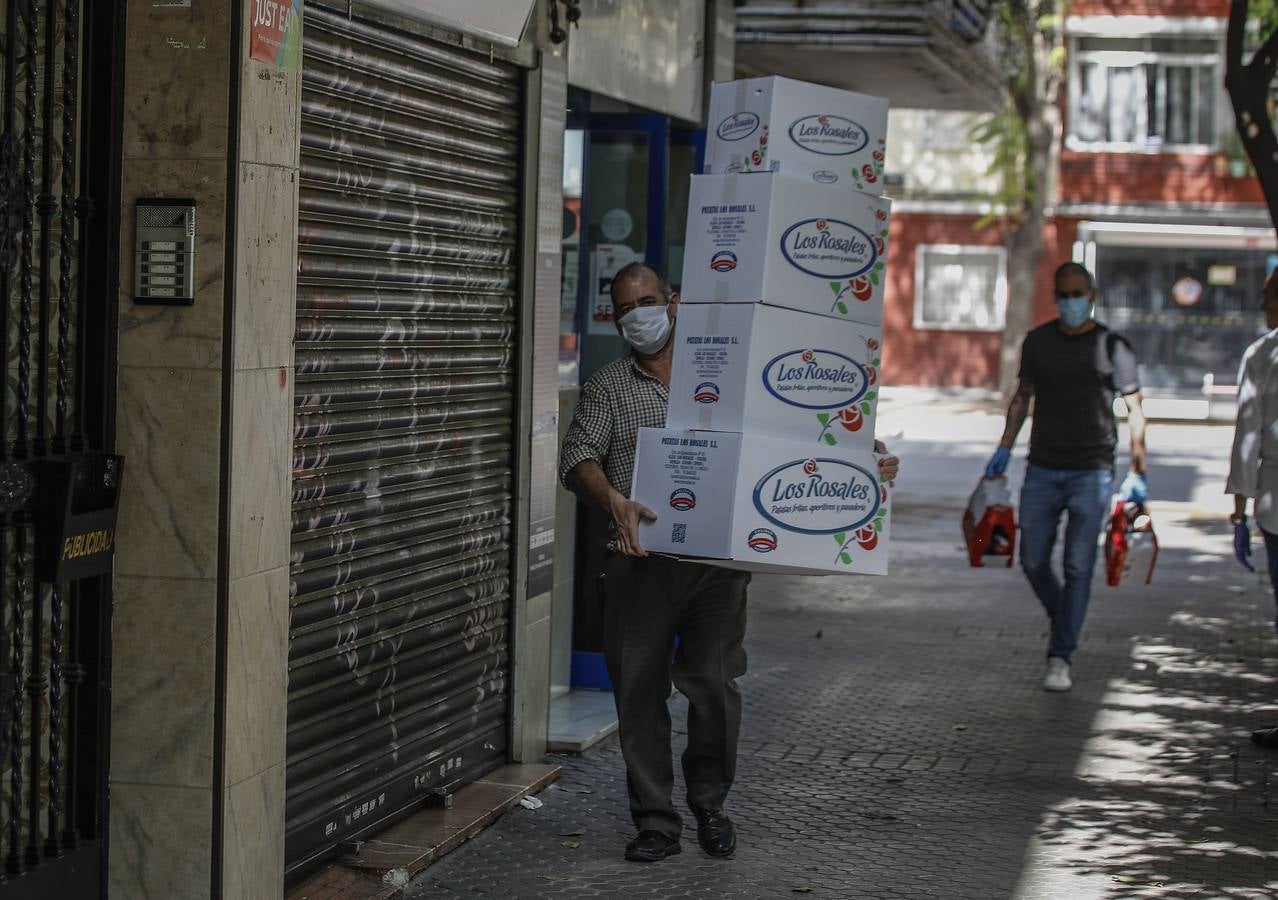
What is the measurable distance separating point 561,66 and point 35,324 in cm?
303

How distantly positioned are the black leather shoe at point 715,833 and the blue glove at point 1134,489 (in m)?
3.85

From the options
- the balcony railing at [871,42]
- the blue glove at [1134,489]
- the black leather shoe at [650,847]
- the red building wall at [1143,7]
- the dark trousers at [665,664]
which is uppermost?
the red building wall at [1143,7]

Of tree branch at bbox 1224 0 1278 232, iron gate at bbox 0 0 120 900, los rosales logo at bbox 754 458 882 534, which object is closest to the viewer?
iron gate at bbox 0 0 120 900

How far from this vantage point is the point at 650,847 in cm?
590

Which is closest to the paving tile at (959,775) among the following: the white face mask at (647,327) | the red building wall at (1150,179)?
the white face mask at (647,327)

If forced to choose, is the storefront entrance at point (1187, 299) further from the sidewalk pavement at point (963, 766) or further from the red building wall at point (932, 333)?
the sidewalk pavement at point (963, 766)

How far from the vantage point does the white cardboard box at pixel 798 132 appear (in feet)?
18.4

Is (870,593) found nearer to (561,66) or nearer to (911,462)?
(561,66)

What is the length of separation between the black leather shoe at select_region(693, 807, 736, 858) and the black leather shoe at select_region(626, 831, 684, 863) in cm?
11

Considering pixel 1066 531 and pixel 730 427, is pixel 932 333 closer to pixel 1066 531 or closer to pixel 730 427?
pixel 1066 531

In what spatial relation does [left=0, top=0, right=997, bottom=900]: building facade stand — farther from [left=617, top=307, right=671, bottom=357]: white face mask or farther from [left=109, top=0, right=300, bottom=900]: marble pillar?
[left=617, top=307, right=671, bottom=357]: white face mask

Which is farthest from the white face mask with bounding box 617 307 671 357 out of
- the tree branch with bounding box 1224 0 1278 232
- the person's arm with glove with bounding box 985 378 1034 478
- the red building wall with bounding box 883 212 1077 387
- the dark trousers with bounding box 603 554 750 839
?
the red building wall with bounding box 883 212 1077 387

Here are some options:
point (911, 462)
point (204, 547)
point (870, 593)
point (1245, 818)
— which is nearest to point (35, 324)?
point (204, 547)

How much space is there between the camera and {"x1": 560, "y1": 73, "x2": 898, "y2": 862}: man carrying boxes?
5.53 meters
